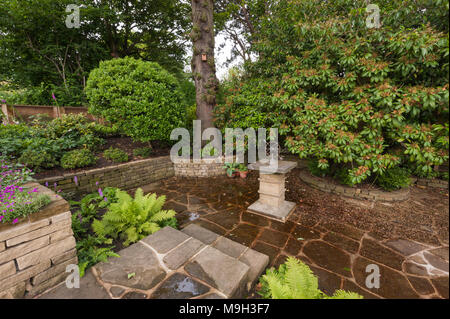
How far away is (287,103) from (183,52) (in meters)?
11.5

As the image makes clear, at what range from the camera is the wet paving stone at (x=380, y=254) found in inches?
95.2

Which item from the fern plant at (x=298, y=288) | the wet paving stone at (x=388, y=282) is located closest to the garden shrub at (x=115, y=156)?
the fern plant at (x=298, y=288)

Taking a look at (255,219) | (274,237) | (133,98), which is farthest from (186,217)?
(133,98)

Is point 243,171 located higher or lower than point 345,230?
higher

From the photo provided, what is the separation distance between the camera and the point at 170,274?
2.00 m

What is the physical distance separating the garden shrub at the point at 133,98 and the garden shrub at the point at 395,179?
18.1 ft

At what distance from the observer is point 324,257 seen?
262 centimetres

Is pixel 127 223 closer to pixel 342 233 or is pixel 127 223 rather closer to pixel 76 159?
pixel 76 159

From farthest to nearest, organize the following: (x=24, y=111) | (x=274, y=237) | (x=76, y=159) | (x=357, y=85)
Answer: (x=24, y=111)
(x=76, y=159)
(x=357, y=85)
(x=274, y=237)

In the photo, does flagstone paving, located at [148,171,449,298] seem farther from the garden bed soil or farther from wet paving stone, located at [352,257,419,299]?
the garden bed soil

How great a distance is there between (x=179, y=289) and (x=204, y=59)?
20.2 feet

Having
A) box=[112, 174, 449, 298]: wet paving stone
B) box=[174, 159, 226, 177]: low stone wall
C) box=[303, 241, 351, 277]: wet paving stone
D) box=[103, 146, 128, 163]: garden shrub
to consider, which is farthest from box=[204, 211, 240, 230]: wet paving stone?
box=[103, 146, 128, 163]: garden shrub
